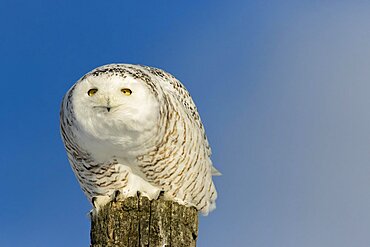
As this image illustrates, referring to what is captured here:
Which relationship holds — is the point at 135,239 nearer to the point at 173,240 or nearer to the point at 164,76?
the point at 173,240

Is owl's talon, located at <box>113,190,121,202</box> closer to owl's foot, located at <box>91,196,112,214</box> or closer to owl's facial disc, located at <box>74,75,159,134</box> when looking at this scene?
owl's foot, located at <box>91,196,112,214</box>

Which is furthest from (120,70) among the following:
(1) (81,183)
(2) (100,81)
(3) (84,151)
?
(1) (81,183)

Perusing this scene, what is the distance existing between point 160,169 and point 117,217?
3.01 ft

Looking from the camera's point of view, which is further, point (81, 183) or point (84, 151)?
point (81, 183)

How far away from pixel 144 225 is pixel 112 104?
0.88 meters

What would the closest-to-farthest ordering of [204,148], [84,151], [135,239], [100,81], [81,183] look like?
[135,239], [100,81], [84,151], [81,183], [204,148]

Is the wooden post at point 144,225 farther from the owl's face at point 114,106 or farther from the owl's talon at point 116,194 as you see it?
the owl's face at point 114,106

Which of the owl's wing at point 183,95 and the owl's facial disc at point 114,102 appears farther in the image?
the owl's wing at point 183,95

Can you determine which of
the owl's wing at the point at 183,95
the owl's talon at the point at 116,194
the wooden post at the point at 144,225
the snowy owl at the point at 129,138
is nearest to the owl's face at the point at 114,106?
the snowy owl at the point at 129,138

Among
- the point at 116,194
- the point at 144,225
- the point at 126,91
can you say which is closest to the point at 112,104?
the point at 126,91

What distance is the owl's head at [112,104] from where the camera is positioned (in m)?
4.52

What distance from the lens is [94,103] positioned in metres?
4.57

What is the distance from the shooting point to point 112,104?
14.7ft

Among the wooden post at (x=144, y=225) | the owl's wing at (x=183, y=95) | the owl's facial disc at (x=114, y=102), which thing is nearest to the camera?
the wooden post at (x=144, y=225)
